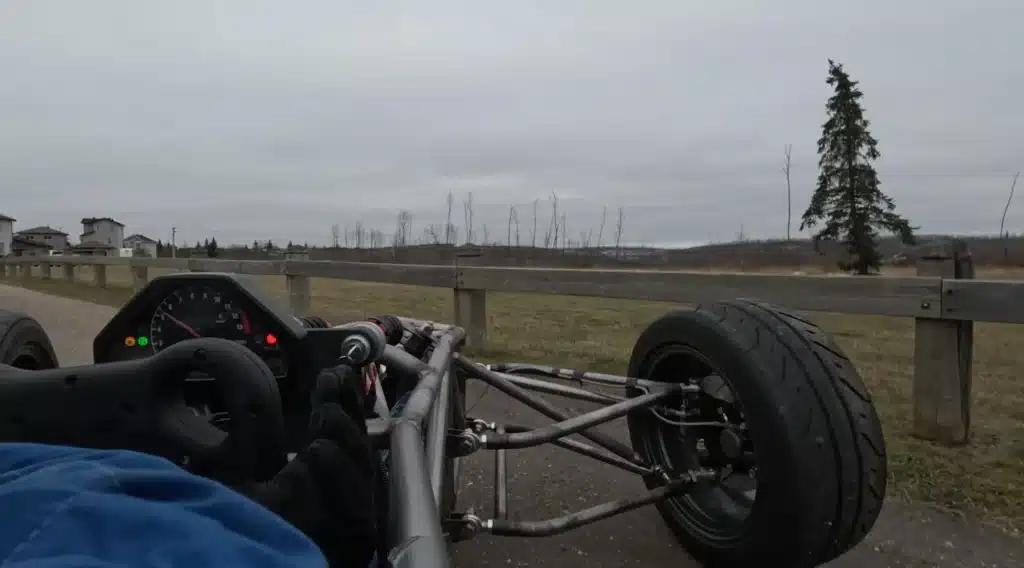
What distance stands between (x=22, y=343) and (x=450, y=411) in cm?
185

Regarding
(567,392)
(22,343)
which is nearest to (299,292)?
(22,343)

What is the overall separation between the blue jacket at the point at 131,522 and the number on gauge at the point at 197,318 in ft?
5.06

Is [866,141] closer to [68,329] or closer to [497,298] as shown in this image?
[497,298]

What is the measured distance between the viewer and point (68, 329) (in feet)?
32.8

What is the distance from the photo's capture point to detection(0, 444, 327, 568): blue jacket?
2.49 feet

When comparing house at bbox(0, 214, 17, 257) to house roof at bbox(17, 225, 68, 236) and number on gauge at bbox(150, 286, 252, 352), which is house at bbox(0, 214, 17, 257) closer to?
house roof at bbox(17, 225, 68, 236)

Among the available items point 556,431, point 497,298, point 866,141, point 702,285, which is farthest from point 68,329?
point 866,141

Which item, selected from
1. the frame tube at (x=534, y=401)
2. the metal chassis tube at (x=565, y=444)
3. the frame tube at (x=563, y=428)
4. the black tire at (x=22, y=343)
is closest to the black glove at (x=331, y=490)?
the metal chassis tube at (x=565, y=444)

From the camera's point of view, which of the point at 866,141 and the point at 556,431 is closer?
the point at 556,431

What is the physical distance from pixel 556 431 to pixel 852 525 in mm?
1012

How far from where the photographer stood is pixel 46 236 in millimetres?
113312

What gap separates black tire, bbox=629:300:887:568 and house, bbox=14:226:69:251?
12640 centimetres

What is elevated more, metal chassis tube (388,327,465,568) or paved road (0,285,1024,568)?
metal chassis tube (388,327,465,568)

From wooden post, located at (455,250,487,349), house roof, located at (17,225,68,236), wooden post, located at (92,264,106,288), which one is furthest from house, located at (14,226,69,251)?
wooden post, located at (455,250,487,349)
